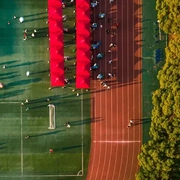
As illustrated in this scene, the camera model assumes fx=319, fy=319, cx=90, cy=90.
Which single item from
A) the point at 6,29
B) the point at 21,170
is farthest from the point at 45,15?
the point at 21,170

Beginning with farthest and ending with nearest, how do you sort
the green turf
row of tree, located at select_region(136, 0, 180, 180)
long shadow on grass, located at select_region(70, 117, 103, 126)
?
long shadow on grass, located at select_region(70, 117, 103, 126), the green turf, row of tree, located at select_region(136, 0, 180, 180)

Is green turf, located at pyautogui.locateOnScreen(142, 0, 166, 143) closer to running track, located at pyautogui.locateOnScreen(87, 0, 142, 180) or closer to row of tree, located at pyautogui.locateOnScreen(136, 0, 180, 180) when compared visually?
running track, located at pyautogui.locateOnScreen(87, 0, 142, 180)

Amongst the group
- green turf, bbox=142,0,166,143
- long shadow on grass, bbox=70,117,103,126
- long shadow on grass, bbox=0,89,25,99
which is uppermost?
green turf, bbox=142,0,166,143

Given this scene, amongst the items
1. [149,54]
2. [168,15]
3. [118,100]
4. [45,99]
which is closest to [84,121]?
[118,100]

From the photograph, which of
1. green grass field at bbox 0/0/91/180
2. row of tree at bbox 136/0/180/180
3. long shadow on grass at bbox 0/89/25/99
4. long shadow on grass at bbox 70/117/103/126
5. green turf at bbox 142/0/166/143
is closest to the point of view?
row of tree at bbox 136/0/180/180

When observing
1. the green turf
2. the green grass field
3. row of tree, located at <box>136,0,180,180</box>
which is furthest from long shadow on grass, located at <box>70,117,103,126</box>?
row of tree, located at <box>136,0,180,180</box>

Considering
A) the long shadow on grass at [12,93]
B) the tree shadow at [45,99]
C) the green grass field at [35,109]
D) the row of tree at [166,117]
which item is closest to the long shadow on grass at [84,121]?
the green grass field at [35,109]

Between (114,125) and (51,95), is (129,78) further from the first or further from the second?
(51,95)

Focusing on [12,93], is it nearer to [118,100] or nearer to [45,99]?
[45,99]
